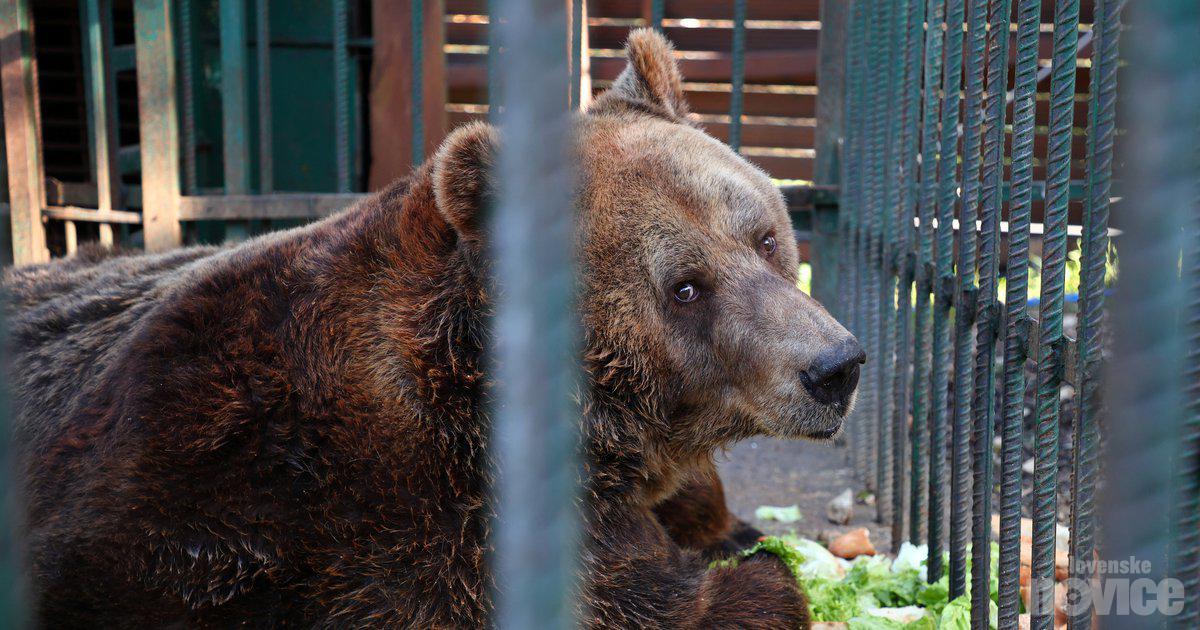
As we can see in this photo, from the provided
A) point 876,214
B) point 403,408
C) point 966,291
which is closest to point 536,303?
point 403,408

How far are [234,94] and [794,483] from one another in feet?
11.5

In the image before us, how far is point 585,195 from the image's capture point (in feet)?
8.84

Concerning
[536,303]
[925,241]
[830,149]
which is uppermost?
[830,149]

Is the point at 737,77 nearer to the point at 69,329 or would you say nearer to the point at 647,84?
the point at 647,84

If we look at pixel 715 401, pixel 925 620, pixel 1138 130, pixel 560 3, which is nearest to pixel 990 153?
pixel 715 401

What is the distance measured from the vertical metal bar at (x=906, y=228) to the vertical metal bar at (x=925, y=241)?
38 mm

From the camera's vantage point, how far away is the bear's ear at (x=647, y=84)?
3230 mm

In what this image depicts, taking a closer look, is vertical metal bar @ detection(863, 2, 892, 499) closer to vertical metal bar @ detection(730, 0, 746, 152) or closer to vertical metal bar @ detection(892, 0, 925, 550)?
vertical metal bar @ detection(892, 0, 925, 550)

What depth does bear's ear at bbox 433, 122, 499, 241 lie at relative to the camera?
8.32 ft

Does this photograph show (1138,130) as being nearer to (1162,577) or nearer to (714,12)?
(1162,577)

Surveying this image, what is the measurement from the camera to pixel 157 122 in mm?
5348

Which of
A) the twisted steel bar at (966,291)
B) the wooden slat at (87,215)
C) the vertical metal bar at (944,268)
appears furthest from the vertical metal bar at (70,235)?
the twisted steel bar at (966,291)

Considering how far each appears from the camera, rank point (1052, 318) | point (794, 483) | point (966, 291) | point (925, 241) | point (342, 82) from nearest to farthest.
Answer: point (1052, 318) < point (966, 291) < point (925, 241) < point (794, 483) < point (342, 82)

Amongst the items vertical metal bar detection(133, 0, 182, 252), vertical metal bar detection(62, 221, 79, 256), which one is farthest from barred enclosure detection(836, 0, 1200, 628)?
vertical metal bar detection(62, 221, 79, 256)
